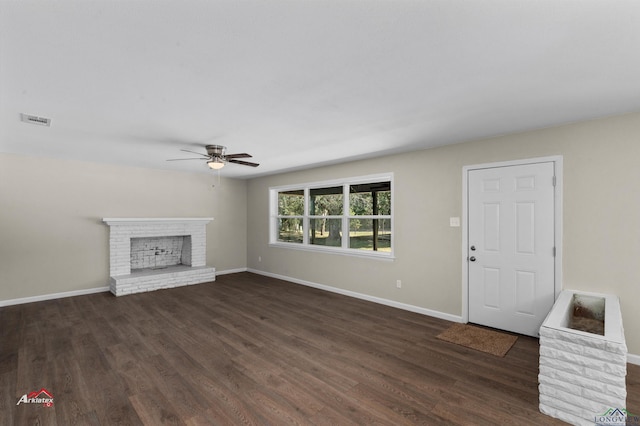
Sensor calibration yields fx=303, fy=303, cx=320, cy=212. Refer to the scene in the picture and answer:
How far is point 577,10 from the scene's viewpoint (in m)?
1.45

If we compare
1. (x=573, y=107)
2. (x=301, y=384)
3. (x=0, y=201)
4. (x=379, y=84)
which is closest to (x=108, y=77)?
(x=379, y=84)

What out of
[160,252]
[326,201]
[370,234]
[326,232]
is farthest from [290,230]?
[160,252]

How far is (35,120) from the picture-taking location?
307 cm

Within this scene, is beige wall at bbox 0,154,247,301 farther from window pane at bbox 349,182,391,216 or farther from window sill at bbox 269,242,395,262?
window pane at bbox 349,182,391,216

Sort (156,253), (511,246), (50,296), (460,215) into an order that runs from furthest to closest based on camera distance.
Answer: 1. (156,253)
2. (50,296)
3. (460,215)
4. (511,246)

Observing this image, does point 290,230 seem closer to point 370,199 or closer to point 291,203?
point 291,203

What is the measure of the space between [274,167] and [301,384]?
420 cm

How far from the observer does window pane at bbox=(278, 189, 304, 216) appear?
680 cm

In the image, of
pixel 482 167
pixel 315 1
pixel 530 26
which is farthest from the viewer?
pixel 482 167

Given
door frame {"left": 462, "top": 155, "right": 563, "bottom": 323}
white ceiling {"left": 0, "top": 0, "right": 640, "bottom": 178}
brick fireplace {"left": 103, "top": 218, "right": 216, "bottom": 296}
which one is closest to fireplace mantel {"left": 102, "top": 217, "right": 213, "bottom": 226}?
brick fireplace {"left": 103, "top": 218, "right": 216, "bottom": 296}

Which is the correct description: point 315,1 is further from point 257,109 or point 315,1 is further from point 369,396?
point 369,396

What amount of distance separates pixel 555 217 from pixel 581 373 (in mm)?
1803

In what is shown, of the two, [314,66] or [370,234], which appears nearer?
[314,66]

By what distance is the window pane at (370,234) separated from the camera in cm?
504
